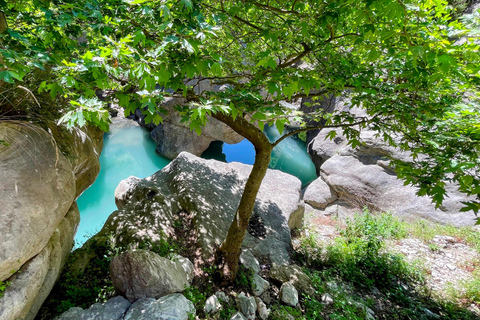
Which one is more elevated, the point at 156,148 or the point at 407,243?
the point at 407,243

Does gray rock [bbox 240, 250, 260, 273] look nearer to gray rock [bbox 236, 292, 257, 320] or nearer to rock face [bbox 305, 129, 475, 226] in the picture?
gray rock [bbox 236, 292, 257, 320]

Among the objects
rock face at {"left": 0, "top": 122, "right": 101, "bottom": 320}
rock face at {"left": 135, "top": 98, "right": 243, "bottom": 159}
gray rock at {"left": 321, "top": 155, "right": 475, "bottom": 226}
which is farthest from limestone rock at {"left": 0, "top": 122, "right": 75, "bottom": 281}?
rock face at {"left": 135, "top": 98, "right": 243, "bottom": 159}

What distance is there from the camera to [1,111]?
2436 millimetres

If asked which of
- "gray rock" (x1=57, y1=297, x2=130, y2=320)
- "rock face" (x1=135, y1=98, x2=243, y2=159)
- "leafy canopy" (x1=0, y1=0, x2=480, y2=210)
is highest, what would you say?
"leafy canopy" (x1=0, y1=0, x2=480, y2=210)

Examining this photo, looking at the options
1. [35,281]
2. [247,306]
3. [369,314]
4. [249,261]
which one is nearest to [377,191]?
[369,314]

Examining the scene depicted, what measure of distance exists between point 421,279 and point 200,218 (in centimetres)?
484

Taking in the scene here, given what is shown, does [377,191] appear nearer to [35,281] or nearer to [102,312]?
[102,312]

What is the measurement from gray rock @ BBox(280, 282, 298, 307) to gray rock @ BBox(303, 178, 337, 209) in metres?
7.11

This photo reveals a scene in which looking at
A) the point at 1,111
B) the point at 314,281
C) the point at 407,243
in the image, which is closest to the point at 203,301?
the point at 314,281

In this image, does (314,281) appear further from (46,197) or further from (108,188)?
(108,188)

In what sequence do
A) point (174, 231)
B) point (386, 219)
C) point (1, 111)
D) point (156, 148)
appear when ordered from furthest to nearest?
point (156, 148), point (386, 219), point (174, 231), point (1, 111)

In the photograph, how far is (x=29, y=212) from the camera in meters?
2.38

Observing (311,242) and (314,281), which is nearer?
(314,281)

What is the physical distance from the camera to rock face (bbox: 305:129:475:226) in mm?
8203
